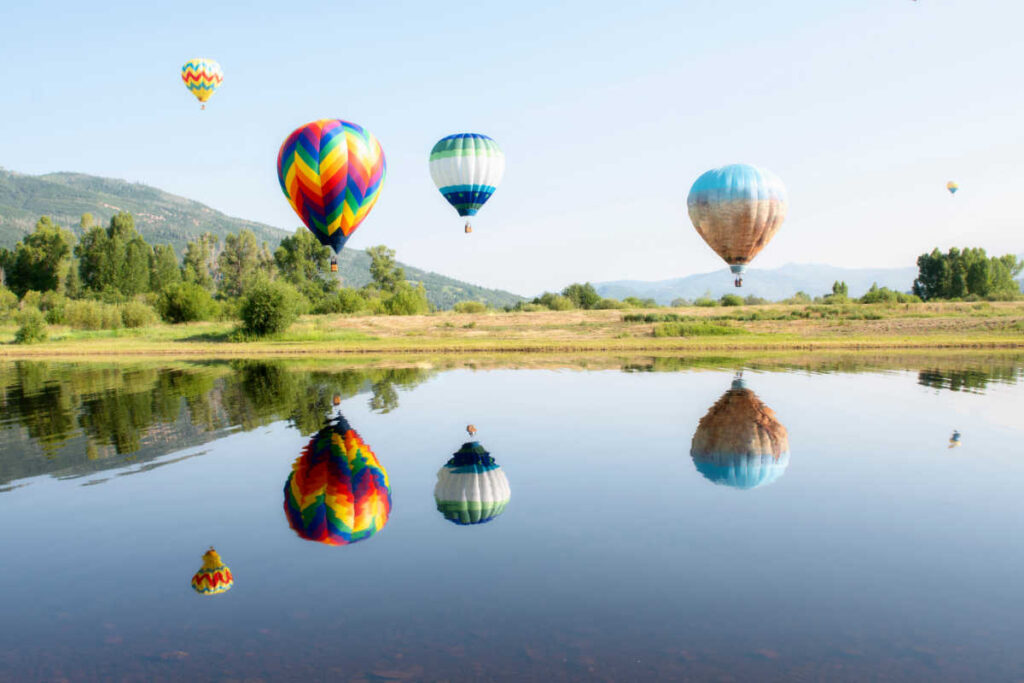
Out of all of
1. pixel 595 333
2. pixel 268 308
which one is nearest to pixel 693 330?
pixel 595 333

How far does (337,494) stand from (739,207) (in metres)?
29.4

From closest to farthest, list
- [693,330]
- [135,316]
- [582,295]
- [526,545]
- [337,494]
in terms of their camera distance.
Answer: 1. [526,545]
2. [337,494]
3. [693,330]
4. [135,316]
5. [582,295]

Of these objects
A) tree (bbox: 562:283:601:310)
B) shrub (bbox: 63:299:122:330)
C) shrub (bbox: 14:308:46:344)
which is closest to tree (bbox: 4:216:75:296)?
shrub (bbox: 63:299:122:330)

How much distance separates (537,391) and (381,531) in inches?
722

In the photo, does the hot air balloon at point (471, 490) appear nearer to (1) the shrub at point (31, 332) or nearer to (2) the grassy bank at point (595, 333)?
(2) the grassy bank at point (595, 333)

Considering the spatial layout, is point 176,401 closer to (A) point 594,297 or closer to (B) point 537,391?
(B) point 537,391

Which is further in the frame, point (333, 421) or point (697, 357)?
point (697, 357)

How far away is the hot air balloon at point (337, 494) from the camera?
13079mm

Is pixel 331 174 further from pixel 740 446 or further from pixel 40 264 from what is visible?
pixel 40 264

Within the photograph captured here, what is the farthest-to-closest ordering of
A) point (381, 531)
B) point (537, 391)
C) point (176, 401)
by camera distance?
1. point (537, 391)
2. point (176, 401)
3. point (381, 531)

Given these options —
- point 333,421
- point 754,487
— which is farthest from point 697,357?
point 754,487

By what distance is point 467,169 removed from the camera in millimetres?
37844

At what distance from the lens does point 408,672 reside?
7840 mm

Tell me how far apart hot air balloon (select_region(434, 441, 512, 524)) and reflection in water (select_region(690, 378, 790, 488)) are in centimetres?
440
